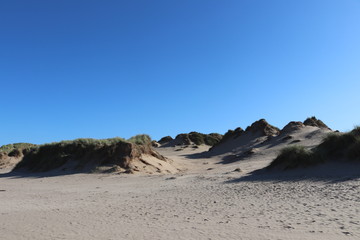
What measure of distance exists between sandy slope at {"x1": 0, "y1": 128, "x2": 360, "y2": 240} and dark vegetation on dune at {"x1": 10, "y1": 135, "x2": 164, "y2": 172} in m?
6.85

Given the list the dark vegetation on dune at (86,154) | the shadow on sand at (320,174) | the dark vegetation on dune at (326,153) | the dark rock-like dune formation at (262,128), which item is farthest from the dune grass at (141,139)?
the dark rock-like dune formation at (262,128)

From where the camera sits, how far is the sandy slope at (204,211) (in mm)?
5293

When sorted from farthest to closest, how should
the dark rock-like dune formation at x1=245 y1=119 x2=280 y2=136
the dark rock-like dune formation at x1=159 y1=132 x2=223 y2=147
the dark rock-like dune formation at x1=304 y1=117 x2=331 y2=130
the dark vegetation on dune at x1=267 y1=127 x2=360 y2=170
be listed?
the dark rock-like dune formation at x1=159 y1=132 x2=223 y2=147 → the dark rock-like dune formation at x1=304 y1=117 x2=331 y2=130 → the dark rock-like dune formation at x1=245 y1=119 x2=280 y2=136 → the dark vegetation on dune at x1=267 y1=127 x2=360 y2=170

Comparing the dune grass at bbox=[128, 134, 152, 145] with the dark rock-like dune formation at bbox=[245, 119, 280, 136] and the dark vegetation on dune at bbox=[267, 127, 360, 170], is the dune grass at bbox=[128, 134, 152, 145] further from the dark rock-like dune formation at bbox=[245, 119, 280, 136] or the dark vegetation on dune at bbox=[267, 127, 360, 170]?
the dark rock-like dune formation at bbox=[245, 119, 280, 136]

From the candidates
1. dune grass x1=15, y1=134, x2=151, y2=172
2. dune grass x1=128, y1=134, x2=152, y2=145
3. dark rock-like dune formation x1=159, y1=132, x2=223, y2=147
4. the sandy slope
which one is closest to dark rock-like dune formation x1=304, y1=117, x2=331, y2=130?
dark rock-like dune formation x1=159, y1=132, x2=223, y2=147

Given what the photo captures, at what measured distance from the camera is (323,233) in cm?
494

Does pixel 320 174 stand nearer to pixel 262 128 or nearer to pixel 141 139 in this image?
pixel 141 139

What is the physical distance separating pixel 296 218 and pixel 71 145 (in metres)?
19.0

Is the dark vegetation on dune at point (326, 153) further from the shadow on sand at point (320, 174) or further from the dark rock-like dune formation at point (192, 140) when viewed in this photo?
the dark rock-like dune formation at point (192, 140)

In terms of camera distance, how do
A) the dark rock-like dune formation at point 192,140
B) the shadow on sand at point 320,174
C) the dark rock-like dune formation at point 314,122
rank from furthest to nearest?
the dark rock-like dune formation at point 192,140, the dark rock-like dune formation at point 314,122, the shadow on sand at point 320,174

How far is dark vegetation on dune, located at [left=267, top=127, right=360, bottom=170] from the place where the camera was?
13184 millimetres

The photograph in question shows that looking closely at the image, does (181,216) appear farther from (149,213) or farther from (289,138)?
(289,138)

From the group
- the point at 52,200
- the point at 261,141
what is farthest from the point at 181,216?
the point at 261,141

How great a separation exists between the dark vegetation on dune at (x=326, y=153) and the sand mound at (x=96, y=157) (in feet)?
27.1
